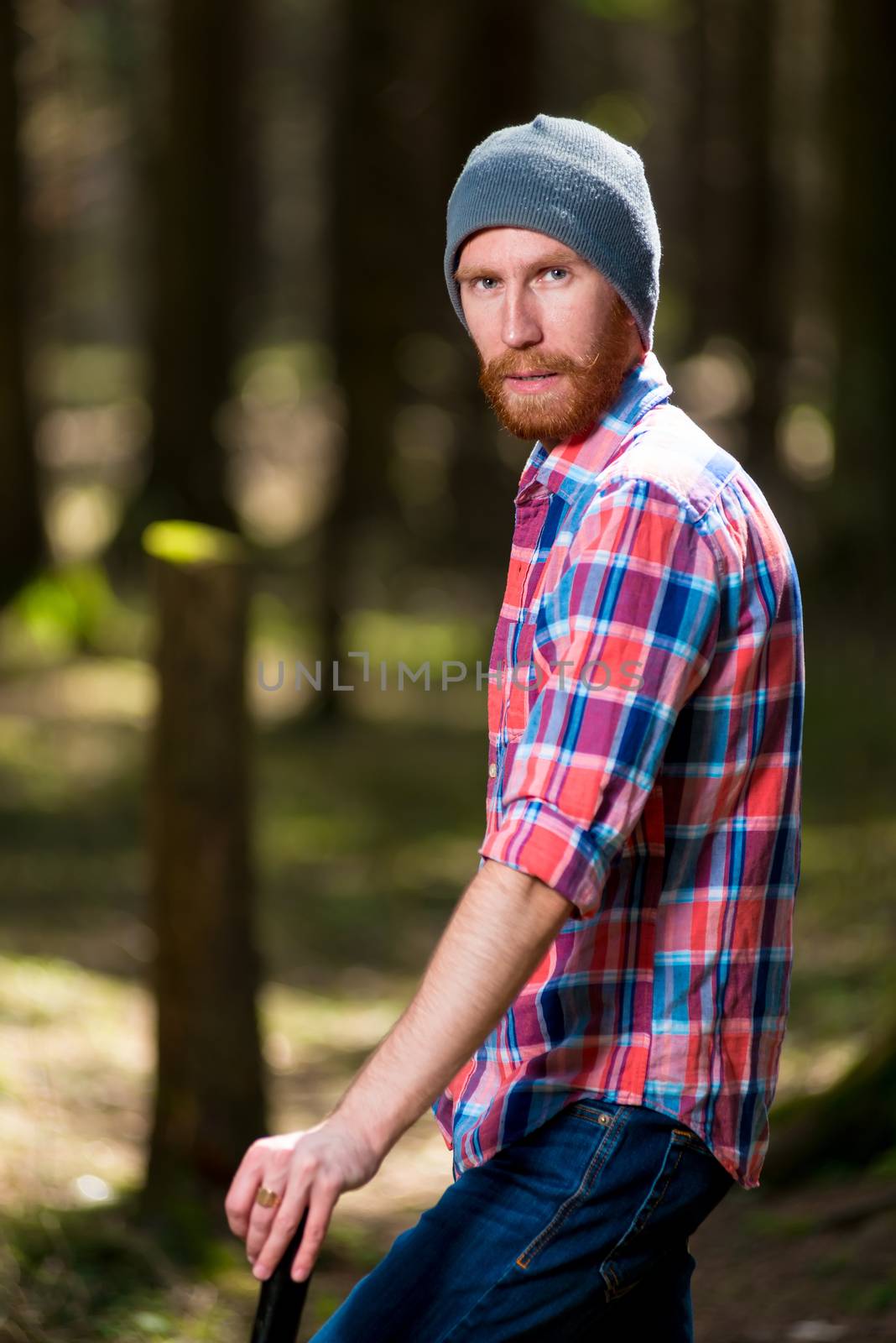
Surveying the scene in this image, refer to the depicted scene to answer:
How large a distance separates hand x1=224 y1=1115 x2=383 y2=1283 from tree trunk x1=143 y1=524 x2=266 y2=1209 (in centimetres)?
292

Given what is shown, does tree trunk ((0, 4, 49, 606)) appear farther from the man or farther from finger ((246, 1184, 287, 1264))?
finger ((246, 1184, 287, 1264))

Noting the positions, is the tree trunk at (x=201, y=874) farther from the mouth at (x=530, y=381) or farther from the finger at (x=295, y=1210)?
the finger at (x=295, y=1210)

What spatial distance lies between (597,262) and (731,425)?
22.5 metres

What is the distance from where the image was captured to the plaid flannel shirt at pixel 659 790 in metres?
1.80

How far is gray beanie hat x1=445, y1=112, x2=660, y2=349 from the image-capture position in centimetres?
201

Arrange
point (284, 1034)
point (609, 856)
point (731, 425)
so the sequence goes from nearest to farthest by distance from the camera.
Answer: point (609, 856)
point (284, 1034)
point (731, 425)

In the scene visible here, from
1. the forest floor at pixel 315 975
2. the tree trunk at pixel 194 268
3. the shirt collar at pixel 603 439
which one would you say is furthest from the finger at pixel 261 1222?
the tree trunk at pixel 194 268

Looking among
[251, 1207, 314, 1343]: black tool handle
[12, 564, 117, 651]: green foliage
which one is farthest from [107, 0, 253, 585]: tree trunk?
[251, 1207, 314, 1343]: black tool handle

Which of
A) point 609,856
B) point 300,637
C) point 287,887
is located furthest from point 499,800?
point 300,637

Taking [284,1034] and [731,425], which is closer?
[284,1034]

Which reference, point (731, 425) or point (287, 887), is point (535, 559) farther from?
point (731, 425)

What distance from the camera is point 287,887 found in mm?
8531

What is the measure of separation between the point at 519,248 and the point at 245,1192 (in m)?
1.17

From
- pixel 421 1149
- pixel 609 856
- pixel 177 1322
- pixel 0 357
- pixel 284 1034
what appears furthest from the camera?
pixel 0 357
